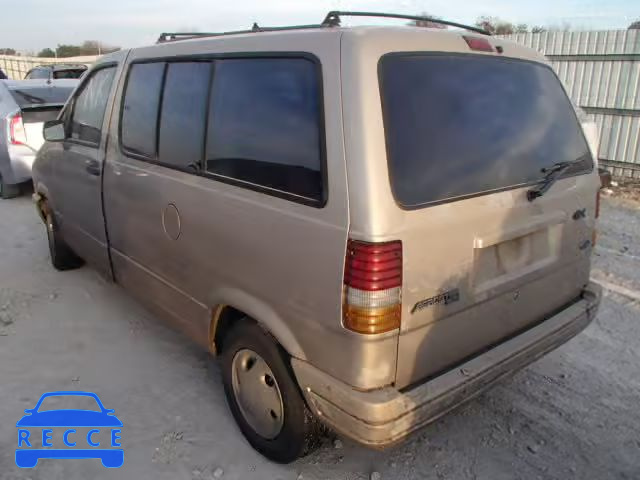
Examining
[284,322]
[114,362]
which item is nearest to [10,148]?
[114,362]

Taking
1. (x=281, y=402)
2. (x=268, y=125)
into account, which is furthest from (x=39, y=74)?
(x=281, y=402)

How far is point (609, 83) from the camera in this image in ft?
30.0

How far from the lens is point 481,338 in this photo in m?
2.38

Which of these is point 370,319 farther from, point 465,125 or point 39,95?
point 39,95

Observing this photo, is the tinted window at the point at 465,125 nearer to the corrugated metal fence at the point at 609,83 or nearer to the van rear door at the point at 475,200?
the van rear door at the point at 475,200

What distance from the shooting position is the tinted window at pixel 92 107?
3.71 meters

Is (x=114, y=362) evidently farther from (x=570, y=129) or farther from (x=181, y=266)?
(x=570, y=129)

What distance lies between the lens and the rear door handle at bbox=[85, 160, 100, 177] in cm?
365

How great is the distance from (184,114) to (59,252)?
2833mm

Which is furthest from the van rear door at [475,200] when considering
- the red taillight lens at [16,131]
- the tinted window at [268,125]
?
the red taillight lens at [16,131]

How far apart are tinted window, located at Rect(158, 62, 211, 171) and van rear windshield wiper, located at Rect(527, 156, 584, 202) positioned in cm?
162

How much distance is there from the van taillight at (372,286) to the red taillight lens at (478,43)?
1079mm

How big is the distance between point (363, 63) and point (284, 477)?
192 cm

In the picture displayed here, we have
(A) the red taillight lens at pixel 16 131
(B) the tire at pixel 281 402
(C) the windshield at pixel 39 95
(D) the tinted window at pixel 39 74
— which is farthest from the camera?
(D) the tinted window at pixel 39 74
